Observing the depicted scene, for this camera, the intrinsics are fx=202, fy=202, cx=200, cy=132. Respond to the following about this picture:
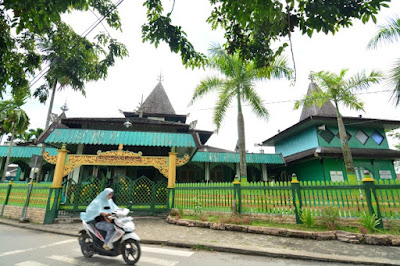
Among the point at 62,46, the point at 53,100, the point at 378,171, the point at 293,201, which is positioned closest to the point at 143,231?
the point at 293,201

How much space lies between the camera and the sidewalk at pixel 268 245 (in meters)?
4.17

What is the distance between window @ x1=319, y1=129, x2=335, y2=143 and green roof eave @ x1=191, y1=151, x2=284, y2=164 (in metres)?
3.71

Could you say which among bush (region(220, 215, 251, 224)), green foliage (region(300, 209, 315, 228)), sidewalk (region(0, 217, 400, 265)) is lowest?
sidewalk (region(0, 217, 400, 265))

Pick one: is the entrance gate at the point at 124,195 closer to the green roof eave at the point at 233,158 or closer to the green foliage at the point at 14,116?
the green roof eave at the point at 233,158

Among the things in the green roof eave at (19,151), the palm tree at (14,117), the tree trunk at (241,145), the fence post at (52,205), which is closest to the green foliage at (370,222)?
the tree trunk at (241,145)

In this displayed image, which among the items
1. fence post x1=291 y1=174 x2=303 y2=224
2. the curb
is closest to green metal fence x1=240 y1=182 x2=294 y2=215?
fence post x1=291 y1=174 x2=303 y2=224

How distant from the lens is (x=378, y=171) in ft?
45.1

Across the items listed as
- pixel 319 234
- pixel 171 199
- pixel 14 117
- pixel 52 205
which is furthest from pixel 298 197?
pixel 14 117

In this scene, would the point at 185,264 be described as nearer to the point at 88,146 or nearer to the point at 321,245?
the point at 321,245

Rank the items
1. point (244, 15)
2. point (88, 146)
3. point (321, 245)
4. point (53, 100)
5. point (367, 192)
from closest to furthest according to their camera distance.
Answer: point (244, 15) < point (321, 245) < point (367, 192) < point (88, 146) < point (53, 100)

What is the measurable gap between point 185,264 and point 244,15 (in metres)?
4.50

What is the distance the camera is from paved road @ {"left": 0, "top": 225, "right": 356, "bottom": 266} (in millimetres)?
3975

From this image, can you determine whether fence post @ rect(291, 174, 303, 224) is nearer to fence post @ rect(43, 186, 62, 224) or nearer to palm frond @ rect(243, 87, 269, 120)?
palm frond @ rect(243, 87, 269, 120)

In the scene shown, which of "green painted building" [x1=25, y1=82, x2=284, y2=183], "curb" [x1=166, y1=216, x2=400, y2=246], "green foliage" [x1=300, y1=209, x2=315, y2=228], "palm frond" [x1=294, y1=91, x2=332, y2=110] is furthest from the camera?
"palm frond" [x1=294, y1=91, x2=332, y2=110]
